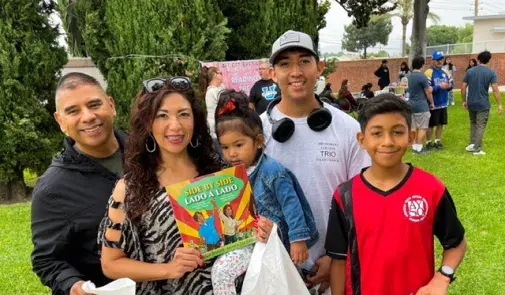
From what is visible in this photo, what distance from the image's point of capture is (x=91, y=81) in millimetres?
2354

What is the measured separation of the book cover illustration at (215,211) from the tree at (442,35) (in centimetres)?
9672

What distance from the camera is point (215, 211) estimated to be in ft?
6.17

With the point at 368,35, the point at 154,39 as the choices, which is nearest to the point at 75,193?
the point at 154,39

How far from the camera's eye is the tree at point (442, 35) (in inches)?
3715

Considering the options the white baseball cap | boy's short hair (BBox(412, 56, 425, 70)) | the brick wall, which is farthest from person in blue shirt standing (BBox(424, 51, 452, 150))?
the brick wall

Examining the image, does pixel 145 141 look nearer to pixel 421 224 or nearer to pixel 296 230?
pixel 296 230

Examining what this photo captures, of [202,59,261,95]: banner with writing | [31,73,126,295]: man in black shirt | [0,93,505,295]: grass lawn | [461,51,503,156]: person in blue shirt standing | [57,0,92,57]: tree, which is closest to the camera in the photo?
[31,73,126,295]: man in black shirt

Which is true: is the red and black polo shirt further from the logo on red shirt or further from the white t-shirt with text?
the white t-shirt with text

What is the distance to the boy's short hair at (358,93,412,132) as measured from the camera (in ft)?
6.81

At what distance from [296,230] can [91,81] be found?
123 cm

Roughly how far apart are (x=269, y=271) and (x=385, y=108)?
2.81 ft

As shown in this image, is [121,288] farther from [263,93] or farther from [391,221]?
[263,93]

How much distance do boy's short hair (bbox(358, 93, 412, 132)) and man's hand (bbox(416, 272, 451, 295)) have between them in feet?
2.14

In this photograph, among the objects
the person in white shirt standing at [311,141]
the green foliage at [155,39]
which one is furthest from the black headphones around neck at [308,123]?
the green foliage at [155,39]
